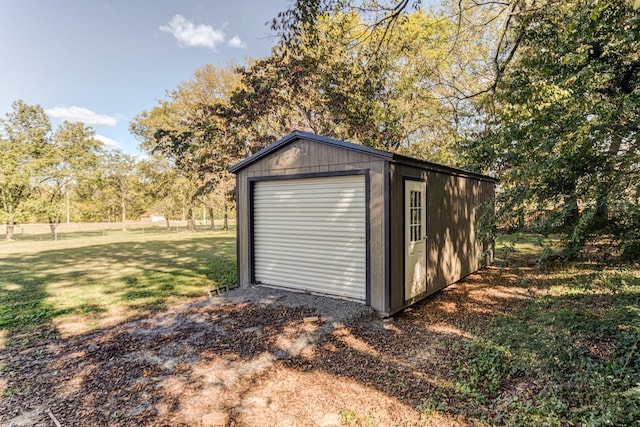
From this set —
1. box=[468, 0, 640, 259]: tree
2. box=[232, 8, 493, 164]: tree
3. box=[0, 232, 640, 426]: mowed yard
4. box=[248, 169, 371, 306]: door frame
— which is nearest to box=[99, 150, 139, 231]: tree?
box=[232, 8, 493, 164]: tree

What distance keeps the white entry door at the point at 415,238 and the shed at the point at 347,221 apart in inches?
0.6

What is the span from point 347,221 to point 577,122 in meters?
3.13

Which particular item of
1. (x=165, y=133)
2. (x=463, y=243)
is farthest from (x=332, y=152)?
(x=165, y=133)

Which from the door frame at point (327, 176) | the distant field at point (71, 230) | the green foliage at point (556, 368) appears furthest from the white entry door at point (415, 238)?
the distant field at point (71, 230)

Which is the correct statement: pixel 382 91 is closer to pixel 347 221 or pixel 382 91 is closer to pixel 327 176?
pixel 327 176

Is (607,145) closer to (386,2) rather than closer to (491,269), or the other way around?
(386,2)

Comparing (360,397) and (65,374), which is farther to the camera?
(65,374)

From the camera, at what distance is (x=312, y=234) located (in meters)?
5.73

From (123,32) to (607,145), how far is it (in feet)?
48.6

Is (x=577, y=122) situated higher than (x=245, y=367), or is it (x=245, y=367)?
(x=577, y=122)

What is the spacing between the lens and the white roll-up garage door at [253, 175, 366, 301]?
527 cm

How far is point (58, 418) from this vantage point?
8.76 feet

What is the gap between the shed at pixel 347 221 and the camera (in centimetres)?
494

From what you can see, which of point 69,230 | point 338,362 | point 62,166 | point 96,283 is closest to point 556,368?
point 338,362
